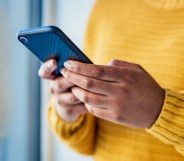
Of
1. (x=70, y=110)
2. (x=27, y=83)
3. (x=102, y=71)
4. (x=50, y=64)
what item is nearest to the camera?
(x=102, y=71)

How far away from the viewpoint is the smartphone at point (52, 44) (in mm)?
477

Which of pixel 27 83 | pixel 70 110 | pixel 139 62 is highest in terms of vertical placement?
pixel 139 62

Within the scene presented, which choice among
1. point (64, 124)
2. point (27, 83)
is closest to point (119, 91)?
point (64, 124)

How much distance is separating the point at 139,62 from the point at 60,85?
0.17 m

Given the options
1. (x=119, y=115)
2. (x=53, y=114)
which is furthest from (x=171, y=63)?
(x=53, y=114)

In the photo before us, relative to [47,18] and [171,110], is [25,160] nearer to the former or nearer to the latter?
[47,18]

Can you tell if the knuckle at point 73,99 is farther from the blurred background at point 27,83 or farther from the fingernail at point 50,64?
the blurred background at point 27,83

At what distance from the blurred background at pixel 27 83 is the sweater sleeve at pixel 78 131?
1.12 ft

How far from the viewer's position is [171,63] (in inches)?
23.1

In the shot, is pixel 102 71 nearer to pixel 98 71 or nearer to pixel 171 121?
pixel 98 71

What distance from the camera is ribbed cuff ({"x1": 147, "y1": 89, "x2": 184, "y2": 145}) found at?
1.60 ft

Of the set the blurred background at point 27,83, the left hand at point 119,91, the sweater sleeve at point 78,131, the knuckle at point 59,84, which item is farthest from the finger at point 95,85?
the blurred background at point 27,83

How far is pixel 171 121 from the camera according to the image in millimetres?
501

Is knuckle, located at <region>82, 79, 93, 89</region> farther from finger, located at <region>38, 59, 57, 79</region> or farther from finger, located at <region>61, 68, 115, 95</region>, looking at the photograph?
finger, located at <region>38, 59, 57, 79</region>
